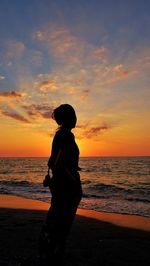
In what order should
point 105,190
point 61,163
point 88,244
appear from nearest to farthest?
1. point 61,163
2. point 88,244
3. point 105,190

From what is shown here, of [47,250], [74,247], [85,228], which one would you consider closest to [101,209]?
[85,228]

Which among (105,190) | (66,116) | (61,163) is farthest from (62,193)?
(105,190)

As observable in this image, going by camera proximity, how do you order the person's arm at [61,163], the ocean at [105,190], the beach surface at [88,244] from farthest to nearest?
1. the ocean at [105,190]
2. the beach surface at [88,244]
3. the person's arm at [61,163]

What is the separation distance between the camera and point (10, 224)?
8.37 meters

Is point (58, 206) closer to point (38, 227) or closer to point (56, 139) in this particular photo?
point (56, 139)

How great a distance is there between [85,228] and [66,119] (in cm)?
542

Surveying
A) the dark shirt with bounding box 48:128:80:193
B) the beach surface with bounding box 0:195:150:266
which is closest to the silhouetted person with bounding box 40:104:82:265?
the dark shirt with bounding box 48:128:80:193

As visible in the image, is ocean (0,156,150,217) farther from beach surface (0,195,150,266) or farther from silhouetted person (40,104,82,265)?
silhouetted person (40,104,82,265)

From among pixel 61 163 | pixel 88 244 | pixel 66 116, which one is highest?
pixel 66 116

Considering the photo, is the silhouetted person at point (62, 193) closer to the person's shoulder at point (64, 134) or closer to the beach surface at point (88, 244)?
the person's shoulder at point (64, 134)

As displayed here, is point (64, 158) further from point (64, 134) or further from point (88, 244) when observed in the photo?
point (88, 244)

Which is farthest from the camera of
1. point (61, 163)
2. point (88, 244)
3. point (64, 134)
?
point (88, 244)

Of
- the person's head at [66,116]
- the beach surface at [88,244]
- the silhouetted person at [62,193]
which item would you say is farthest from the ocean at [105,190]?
the person's head at [66,116]

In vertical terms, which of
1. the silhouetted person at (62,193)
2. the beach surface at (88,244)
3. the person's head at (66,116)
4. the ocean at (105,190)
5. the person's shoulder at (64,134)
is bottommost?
the ocean at (105,190)
